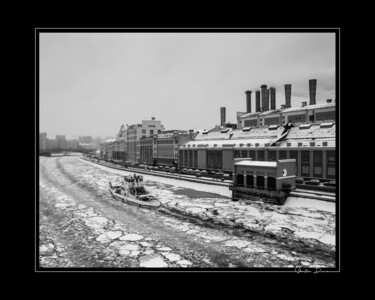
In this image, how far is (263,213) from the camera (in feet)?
55.0

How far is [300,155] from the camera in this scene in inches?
998

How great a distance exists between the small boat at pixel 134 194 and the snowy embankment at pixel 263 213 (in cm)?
122

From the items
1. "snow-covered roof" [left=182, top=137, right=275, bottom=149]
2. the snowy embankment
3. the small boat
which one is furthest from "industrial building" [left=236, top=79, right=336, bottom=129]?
the small boat

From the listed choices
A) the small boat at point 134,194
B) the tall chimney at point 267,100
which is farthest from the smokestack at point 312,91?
the small boat at point 134,194

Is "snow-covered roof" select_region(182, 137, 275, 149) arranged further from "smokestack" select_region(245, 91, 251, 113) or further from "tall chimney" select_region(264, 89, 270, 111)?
"tall chimney" select_region(264, 89, 270, 111)

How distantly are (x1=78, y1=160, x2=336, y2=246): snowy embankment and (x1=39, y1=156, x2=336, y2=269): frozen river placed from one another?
0.05 m

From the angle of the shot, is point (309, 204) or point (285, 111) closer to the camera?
point (309, 204)

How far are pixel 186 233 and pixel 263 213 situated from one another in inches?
252

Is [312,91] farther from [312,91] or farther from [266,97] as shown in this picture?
[266,97]

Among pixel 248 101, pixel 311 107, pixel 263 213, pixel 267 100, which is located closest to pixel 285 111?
pixel 311 107

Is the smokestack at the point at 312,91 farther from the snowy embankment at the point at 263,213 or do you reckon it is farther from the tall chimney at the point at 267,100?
the snowy embankment at the point at 263,213
